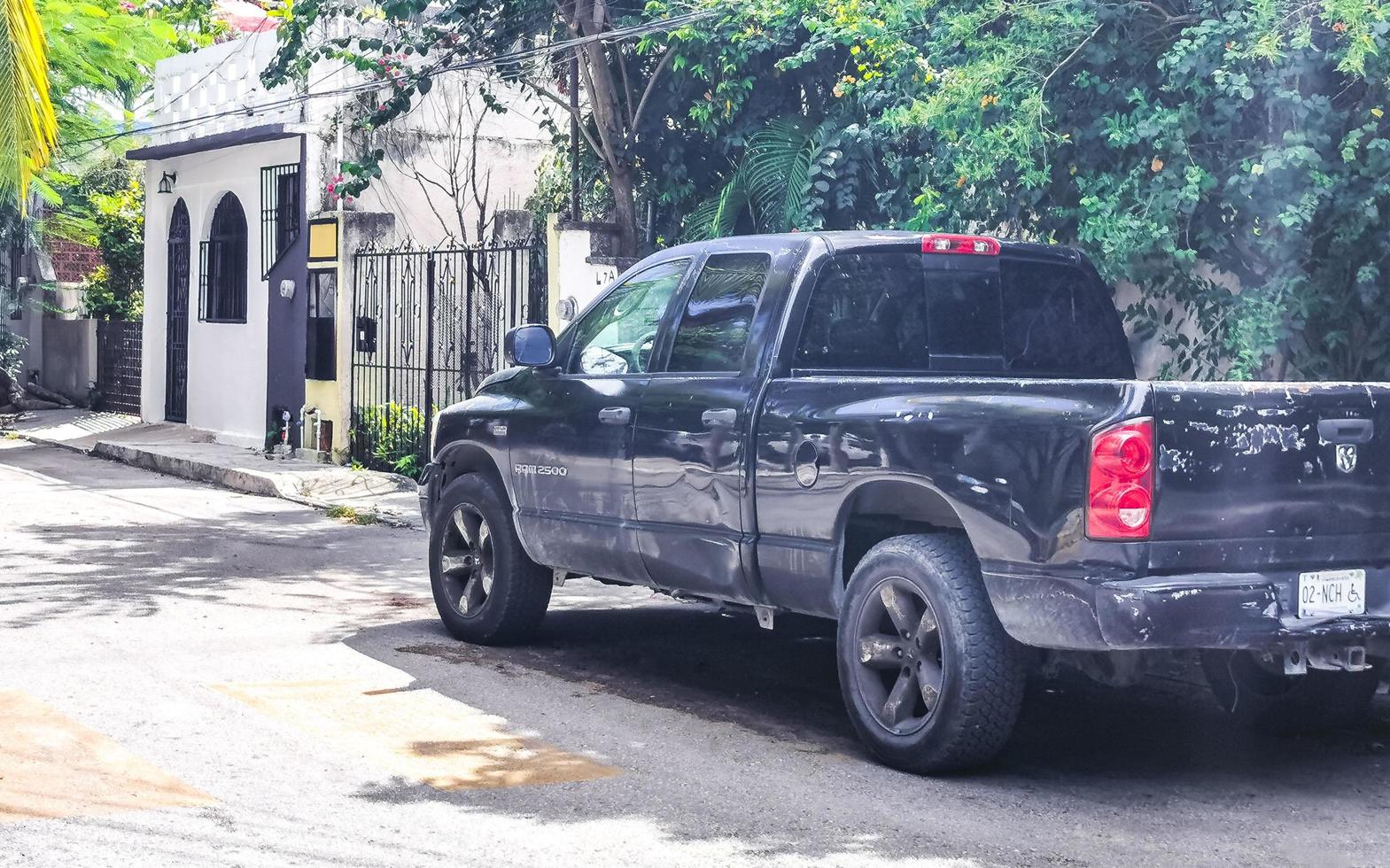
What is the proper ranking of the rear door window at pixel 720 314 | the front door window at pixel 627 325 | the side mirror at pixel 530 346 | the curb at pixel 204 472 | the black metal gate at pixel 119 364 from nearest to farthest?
the rear door window at pixel 720 314 → the front door window at pixel 627 325 → the side mirror at pixel 530 346 → the curb at pixel 204 472 → the black metal gate at pixel 119 364

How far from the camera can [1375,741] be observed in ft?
22.4

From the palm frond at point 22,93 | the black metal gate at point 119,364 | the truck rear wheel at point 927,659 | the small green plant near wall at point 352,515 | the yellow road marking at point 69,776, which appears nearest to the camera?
the yellow road marking at point 69,776

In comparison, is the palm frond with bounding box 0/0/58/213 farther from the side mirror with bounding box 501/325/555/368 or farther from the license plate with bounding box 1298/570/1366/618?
the license plate with bounding box 1298/570/1366/618

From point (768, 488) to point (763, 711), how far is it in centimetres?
108

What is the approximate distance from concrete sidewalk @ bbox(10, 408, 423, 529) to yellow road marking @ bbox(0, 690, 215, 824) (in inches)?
308

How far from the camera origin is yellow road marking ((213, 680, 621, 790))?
6113mm

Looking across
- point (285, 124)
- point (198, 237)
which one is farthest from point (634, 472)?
point (198, 237)

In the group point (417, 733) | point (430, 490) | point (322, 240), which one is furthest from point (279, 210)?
point (417, 733)

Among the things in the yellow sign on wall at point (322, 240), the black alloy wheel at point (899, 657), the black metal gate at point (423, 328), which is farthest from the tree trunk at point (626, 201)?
the black alloy wheel at point (899, 657)

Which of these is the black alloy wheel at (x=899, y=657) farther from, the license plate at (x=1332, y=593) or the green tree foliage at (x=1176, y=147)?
the green tree foliage at (x=1176, y=147)

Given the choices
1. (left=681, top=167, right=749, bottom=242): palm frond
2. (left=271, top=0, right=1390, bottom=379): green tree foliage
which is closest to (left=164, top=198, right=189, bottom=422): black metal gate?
(left=681, top=167, right=749, bottom=242): palm frond

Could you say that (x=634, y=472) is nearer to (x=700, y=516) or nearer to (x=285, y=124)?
(x=700, y=516)

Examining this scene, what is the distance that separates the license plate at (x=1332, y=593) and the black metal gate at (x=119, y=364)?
76.3 feet

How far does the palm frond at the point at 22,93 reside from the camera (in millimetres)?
10992
